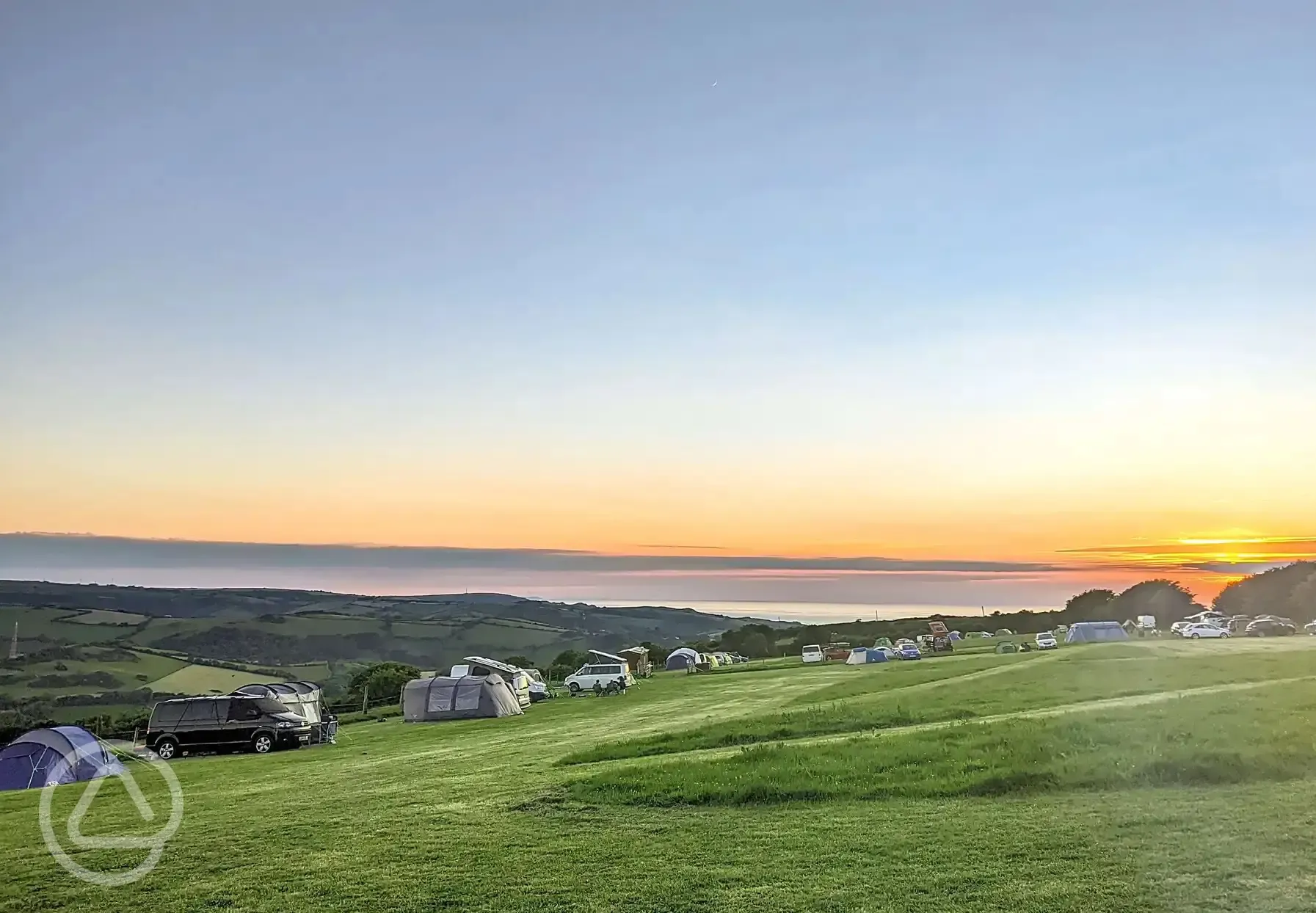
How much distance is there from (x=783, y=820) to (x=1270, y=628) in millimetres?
65854

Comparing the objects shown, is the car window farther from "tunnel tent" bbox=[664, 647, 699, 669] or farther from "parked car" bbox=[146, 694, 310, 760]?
"tunnel tent" bbox=[664, 647, 699, 669]

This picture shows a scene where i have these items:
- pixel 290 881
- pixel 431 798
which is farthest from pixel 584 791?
pixel 290 881

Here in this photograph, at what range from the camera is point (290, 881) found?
36.6 ft

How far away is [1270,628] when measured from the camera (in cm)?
6431

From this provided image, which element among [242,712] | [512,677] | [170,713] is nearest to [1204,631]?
[512,677]

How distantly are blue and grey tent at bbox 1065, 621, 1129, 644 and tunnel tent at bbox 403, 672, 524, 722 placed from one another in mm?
45778

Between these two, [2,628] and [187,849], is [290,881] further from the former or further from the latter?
[2,628]

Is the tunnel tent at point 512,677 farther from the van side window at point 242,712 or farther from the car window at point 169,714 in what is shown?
the car window at point 169,714

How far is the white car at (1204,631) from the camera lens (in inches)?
2443

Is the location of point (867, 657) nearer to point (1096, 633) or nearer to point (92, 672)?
point (1096, 633)

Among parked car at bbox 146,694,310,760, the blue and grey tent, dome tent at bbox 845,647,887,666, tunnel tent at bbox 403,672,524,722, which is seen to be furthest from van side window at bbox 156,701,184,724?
the blue and grey tent

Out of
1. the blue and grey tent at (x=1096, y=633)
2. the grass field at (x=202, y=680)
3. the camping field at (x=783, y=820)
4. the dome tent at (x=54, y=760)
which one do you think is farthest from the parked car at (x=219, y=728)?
the blue and grey tent at (x=1096, y=633)

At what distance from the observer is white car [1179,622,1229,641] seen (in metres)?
62.1

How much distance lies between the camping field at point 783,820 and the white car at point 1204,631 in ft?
141
